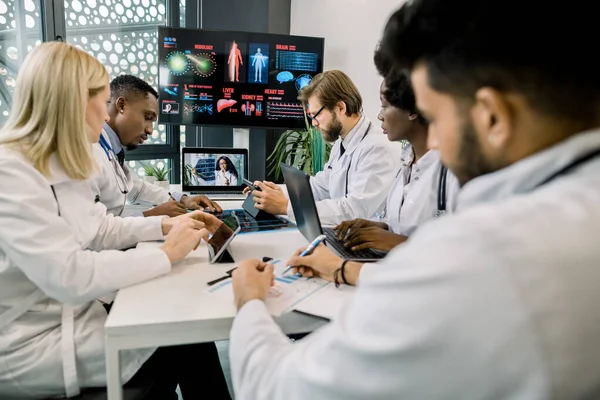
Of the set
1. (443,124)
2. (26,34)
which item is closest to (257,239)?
(443,124)

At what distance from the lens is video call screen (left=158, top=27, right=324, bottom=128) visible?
3.04m

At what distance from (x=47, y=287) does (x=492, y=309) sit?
0.91m

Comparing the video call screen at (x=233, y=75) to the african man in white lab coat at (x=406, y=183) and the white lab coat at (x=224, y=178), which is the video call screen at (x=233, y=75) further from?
the african man in white lab coat at (x=406, y=183)

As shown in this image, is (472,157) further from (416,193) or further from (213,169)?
(213,169)

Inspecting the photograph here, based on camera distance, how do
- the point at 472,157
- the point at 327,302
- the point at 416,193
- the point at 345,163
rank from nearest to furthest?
1. the point at 472,157
2. the point at 327,302
3. the point at 416,193
4. the point at 345,163

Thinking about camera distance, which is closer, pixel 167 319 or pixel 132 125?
pixel 167 319

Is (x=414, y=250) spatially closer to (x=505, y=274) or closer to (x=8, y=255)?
(x=505, y=274)

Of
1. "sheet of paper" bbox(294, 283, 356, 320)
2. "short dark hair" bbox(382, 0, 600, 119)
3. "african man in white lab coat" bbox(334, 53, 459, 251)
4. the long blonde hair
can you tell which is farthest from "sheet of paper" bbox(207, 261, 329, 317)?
"short dark hair" bbox(382, 0, 600, 119)

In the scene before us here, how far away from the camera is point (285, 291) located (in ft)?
3.27

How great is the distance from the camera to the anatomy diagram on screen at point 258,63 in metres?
3.11

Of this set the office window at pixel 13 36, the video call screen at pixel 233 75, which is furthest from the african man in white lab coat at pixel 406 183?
the office window at pixel 13 36

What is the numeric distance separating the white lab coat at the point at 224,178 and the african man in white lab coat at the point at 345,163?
0.51 meters

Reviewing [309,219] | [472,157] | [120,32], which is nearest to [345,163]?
[309,219]

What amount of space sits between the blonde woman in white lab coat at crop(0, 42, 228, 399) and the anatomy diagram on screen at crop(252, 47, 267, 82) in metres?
2.06
